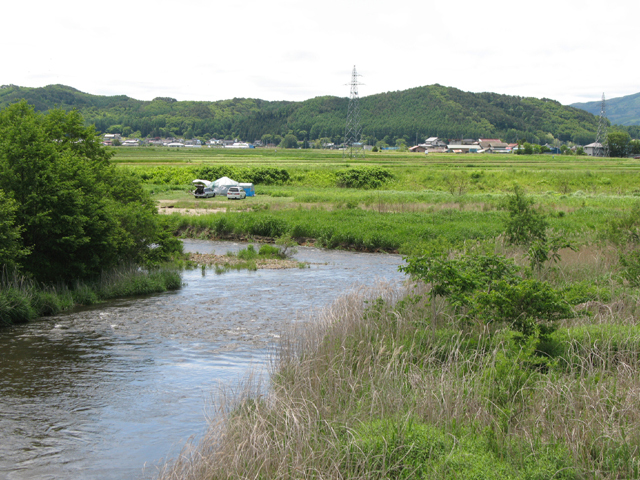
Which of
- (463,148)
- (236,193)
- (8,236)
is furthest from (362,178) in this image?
(463,148)

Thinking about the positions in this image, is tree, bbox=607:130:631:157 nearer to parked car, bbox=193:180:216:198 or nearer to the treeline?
parked car, bbox=193:180:216:198

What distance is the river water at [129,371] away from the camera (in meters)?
9.41

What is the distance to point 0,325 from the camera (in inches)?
691

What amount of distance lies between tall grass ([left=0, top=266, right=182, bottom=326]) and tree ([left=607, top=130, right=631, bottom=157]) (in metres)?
137

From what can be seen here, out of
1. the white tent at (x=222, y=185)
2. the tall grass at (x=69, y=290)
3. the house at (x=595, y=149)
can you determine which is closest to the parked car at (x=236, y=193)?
the white tent at (x=222, y=185)

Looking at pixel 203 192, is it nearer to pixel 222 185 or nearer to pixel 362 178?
pixel 222 185

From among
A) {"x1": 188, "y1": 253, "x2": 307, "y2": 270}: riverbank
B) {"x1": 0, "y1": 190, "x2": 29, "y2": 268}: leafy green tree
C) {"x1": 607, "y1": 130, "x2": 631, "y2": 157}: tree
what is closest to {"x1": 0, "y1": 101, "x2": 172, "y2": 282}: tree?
{"x1": 0, "y1": 190, "x2": 29, "y2": 268}: leafy green tree

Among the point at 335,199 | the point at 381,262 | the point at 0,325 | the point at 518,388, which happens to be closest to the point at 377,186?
the point at 335,199

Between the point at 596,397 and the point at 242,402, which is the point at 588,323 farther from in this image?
the point at 242,402

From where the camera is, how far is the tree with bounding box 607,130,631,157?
137 metres

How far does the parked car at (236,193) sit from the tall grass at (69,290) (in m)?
36.4

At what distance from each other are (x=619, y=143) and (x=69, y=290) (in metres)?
143

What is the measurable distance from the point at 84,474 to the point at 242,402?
2707 mm

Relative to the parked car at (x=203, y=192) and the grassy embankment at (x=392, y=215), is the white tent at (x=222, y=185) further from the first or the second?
the grassy embankment at (x=392, y=215)
